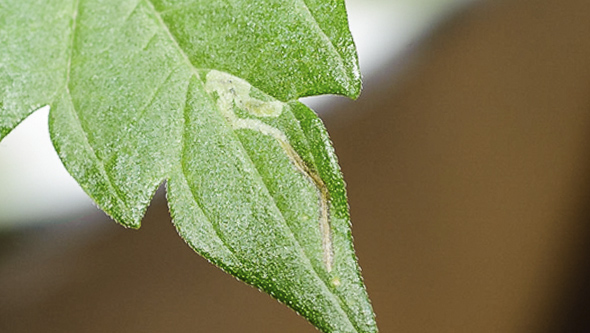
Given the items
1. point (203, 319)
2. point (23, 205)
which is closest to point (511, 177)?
point (203, 319)

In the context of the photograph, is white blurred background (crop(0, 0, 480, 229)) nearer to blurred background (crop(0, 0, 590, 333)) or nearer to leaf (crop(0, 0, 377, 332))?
blurred background (crop(0, 0, 590, 333))

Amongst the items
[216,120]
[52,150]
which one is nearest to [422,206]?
[52,150]

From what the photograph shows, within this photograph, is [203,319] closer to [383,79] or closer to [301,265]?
[383,79]

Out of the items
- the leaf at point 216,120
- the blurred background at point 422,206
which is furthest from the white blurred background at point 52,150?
the leaf at point 216,120

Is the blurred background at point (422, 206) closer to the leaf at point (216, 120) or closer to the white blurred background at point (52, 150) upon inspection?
the white blurred background at point (52, 150)

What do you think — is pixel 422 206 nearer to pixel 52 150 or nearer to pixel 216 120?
pixel 52 150

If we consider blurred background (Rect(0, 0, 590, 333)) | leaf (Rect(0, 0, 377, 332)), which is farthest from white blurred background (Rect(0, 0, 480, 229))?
leaf (Rect(0, 0, 377, 332))

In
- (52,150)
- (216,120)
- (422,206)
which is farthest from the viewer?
(422,206)
